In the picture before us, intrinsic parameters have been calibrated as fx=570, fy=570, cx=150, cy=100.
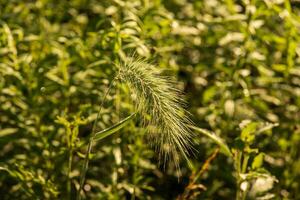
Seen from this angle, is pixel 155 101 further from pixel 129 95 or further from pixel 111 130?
pixel 129 95

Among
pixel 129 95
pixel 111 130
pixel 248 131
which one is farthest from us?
pixel 129 95

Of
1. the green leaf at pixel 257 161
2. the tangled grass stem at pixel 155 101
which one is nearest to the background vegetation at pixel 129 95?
the green leaf at pixel 257 161

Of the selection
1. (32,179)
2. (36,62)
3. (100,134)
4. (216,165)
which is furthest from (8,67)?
(216,165)

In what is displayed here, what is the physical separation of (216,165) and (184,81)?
2.16ft

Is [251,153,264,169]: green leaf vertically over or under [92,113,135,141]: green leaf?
under

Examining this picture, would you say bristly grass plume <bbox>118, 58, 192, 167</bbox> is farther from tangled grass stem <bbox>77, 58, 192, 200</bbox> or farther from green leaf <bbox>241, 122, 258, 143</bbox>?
green leaf <bbox>241, 122, 258, 143</bbox>

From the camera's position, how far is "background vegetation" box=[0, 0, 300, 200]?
124 inches

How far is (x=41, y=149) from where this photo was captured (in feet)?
10.8

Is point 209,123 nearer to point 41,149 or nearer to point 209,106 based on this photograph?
point 209,106

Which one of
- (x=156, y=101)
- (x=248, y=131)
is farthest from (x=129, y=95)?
(x=156, y=101)

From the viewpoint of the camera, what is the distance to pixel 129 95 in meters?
3.32

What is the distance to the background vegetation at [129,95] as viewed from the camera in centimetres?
314

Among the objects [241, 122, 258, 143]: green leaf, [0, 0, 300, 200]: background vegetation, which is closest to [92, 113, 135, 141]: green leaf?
[0, 0, 300, 200]: background vegetation

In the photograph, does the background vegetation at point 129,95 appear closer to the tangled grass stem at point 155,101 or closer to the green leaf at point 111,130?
the green leaf at point 111,130
